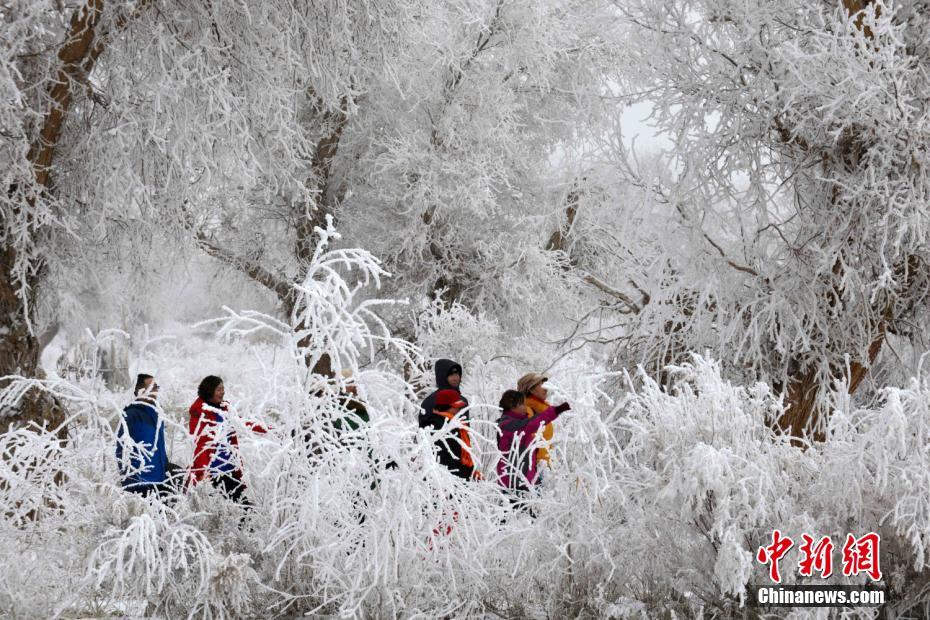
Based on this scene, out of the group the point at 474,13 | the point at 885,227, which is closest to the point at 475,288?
the point at 474,13

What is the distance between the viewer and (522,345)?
15.7m

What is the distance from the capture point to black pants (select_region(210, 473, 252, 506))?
224 inches

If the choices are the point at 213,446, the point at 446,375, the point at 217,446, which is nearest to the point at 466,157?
the point at 446,375

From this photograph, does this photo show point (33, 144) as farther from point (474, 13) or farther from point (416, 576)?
point (474, 13)

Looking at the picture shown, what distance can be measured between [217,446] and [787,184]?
516 cm

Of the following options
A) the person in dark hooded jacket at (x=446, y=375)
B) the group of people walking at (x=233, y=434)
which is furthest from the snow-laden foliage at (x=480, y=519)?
the person in dark hooded jacket at (x=446, y=375)

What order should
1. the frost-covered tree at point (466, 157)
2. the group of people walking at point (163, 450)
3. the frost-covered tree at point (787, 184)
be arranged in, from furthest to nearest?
1. the frost-covered tree at point (466, 157)
2. the frost-covered tree at point (787, 184)
3. the group of people walking at point (163, 450)

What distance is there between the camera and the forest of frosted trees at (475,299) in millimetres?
4863

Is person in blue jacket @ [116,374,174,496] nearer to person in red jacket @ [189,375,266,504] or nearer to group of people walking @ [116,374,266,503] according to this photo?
group of people walking @ [116,374,266,503]

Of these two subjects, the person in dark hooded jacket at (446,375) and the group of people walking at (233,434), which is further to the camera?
the person in dark hooded jacket at (446,375)

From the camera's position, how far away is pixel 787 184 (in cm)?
845

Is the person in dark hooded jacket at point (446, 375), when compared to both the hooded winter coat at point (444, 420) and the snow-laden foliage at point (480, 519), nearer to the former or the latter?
the hooded winter coat at point (444, 420)

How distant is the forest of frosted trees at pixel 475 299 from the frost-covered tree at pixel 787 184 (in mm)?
34

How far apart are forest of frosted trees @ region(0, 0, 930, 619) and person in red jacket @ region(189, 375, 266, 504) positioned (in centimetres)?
12
